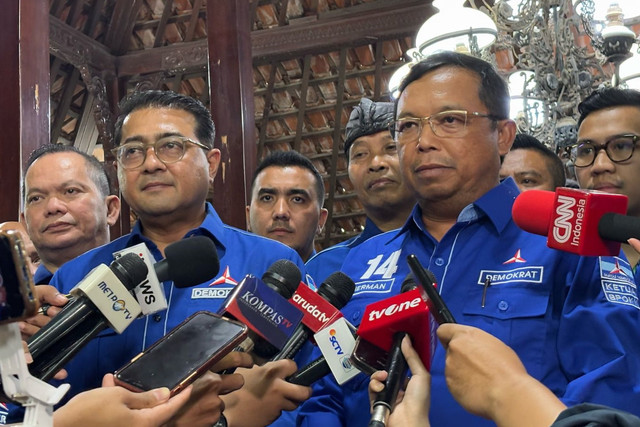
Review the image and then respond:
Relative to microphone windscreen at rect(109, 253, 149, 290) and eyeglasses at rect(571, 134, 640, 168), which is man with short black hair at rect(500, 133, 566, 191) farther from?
microphone windscreen at rect(109, 253, 149, 290)

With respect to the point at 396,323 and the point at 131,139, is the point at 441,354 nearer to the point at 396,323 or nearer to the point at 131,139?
the point at 396,323

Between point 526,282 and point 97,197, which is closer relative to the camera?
point 526,282

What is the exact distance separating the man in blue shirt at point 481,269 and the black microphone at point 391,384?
0.87ft

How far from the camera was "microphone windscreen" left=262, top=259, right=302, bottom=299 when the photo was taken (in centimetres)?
141

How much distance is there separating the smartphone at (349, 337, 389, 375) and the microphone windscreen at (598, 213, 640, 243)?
0.39 m

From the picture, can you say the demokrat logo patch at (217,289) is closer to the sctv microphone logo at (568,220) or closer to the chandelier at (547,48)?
the sctv microphone logo at (568,220)

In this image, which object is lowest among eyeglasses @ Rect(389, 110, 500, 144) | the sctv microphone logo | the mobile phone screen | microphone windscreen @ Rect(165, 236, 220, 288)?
microphone windscreen @ Rect(165, 236, 220, 288)

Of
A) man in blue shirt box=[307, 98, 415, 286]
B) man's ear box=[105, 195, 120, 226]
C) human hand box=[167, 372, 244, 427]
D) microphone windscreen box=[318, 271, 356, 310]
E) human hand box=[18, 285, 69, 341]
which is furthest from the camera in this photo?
man in blue shirt box=[307, 98, 415, 286]

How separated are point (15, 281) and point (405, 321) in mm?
604

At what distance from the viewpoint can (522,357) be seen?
1.39 m

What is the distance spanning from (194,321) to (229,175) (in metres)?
3.25

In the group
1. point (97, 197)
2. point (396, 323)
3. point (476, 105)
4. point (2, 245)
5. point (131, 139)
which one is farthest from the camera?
point (97, 197)

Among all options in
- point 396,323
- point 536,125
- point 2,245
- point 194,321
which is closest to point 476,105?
point 396,323

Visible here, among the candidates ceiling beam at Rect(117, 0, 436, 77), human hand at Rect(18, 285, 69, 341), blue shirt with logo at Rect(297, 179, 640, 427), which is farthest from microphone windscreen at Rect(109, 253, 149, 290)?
ceiling beam at Rect(117, 0, 436, 77)
